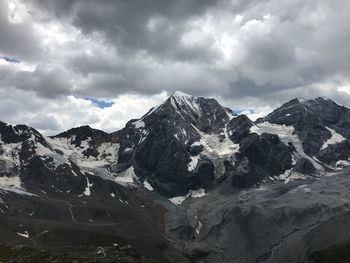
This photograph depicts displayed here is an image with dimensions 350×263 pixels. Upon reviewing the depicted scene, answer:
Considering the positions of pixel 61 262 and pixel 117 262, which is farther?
pixel 117 262

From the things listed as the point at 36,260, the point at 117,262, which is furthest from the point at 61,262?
the point at 117,262

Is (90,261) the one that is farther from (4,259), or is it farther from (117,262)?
(4,259)

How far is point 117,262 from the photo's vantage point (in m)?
199

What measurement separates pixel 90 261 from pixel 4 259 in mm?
29411

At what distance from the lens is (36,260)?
593 feet

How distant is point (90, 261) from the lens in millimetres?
188125

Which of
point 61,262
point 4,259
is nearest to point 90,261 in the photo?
point 61,262

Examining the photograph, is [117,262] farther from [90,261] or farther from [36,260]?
[36,260]

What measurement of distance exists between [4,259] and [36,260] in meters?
10.6

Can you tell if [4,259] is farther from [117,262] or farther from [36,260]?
[117,262]

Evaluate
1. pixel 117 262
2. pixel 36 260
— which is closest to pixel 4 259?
pixel 36 260

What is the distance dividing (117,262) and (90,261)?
14.4 metres

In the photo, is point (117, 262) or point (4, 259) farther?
point (117, 262)
